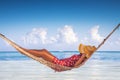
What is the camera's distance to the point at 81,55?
4.71 meters

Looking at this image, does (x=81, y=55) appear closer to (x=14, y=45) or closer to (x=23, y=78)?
(x=14, y=45)

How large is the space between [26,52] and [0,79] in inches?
108

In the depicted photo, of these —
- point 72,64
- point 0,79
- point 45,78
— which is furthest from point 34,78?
point 72,64

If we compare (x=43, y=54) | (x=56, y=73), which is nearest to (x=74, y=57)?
(x=43, y=54)

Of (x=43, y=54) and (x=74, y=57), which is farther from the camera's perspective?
(x=74, y=57)

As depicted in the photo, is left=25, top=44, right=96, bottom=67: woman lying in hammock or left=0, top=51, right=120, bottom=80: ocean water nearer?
left=25, top=44, right=96, bottom=67: woman lying in hammock

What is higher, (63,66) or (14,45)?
(14,45)

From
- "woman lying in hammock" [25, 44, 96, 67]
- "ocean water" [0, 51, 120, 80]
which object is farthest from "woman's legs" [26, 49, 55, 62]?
"ocean water" [0, 51, 120, 80]

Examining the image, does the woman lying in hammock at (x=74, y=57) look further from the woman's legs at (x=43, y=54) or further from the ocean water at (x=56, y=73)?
the ocean water at (x=56, y=73)

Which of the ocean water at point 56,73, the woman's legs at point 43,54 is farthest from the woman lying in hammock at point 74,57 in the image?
the ocean water at point 56,73

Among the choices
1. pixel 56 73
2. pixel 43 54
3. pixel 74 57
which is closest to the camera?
pixel 43 54

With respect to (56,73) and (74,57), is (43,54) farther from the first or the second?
(56,73)

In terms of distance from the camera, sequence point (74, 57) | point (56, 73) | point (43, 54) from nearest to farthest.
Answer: point (43, 54) < point (74, 57) < point (56, 73)

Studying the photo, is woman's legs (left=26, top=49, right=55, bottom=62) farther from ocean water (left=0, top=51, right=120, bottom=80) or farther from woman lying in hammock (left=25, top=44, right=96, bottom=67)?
ocean water (left=0, top=51, right=120, bottom=80)
